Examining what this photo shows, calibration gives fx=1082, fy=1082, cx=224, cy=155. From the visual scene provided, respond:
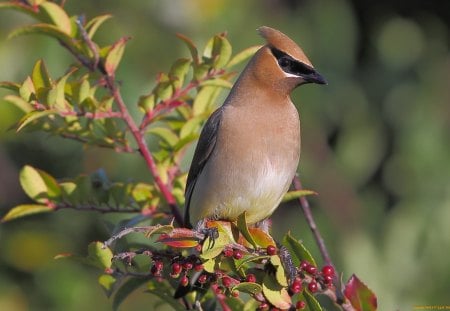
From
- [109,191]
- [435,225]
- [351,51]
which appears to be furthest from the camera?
[351,51]

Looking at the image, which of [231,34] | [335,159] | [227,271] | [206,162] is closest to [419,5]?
[231,34]

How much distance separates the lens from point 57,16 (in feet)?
11.3

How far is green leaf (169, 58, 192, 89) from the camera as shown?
140 inches

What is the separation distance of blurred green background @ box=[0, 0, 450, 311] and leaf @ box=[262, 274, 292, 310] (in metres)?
1.02

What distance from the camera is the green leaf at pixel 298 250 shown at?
3.06 m

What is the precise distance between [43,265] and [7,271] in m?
0.27

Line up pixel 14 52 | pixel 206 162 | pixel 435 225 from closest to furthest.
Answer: pixel 206 162
pixel 435 225
pixel 14 52

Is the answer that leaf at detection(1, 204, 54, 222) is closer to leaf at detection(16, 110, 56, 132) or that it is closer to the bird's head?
leaf at detection(16, 110, 56, 132)

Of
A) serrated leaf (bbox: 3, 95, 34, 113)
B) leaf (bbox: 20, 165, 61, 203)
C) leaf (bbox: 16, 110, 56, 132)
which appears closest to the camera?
leaf (bbox: 16, 110, 56, 132)

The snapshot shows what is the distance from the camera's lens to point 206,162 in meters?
3.99

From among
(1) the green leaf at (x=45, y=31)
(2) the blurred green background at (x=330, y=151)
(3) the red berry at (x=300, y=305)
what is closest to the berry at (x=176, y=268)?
(3) the red berry at (x=300, y=305)

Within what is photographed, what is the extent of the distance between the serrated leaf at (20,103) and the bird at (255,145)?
2.28 ft

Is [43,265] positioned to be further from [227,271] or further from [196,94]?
[227,271]

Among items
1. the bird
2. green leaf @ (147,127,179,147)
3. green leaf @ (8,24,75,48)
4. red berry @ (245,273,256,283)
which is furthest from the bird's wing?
red berry @ (245,273,256,283)
